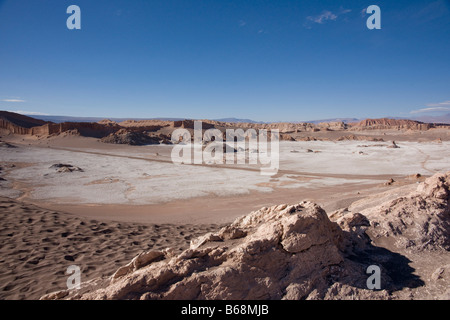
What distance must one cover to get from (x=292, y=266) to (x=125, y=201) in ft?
30.6

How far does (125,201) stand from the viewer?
10.5 metres

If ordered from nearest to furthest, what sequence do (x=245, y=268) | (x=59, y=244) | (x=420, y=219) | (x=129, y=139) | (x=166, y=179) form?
(x=245, y=268)
(x=420, y=219)
(x=59, y=244)
(x=166, y=179)
(x=129, y=139)

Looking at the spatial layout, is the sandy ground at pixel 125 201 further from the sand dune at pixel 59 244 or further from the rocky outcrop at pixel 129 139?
the rocky outcrop at pixel 129 139

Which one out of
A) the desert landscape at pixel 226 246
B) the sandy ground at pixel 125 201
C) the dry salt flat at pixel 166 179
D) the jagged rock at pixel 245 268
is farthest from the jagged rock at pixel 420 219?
the dry salt flat at pixel 166 179

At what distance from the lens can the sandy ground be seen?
4488 millimetres

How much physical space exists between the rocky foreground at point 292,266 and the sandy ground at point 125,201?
89.1 inches

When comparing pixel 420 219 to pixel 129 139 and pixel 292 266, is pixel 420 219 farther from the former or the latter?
pixel 129 139

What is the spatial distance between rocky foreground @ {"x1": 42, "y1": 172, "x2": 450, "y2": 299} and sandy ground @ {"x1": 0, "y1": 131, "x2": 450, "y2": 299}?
226 centimetres

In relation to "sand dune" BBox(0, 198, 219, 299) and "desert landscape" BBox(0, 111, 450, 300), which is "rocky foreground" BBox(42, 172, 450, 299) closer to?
"desert landscape" BBox(0, 111, 450, 300)

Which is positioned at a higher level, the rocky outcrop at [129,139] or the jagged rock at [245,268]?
the rocky outcrop at [129,139]

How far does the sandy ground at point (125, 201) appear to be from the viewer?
4.49 metres

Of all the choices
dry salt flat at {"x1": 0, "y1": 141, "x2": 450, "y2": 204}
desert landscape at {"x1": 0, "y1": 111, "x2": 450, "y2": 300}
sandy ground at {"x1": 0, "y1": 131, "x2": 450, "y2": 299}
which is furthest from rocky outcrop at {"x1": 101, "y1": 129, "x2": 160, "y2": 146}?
desert landscape at {"x1": 0, "y1": 111, "x2": 450, "y2": 300}

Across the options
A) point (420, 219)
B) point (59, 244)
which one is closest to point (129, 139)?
point (59, 244)
